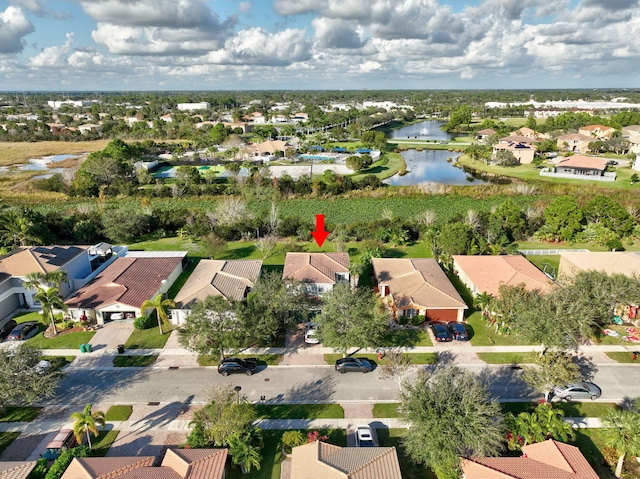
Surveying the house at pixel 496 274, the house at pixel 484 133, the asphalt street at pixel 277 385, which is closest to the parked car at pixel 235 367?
the asphalt street at pixel 277 385

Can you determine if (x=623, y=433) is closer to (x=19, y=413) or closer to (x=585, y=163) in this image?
(x=19, y=413)

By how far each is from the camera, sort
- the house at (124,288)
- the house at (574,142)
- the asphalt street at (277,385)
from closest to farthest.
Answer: the asphalt street at (277,385) → the house at (124,288) → the house at (574,142)

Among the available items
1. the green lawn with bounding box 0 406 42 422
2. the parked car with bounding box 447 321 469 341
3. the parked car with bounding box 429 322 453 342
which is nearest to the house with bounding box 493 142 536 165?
the parked car with bounding box 447 321 469 341

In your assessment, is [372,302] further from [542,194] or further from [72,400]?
[542,194]

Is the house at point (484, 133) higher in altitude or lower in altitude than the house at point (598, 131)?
lower

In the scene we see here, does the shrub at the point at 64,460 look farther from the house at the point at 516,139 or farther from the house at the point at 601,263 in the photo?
the house at the point at 516,139

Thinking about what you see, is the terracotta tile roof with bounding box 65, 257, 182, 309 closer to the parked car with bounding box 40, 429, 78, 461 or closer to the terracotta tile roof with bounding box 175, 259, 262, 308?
the terracotta tile roof with bounding box 175, 259, 262, 308

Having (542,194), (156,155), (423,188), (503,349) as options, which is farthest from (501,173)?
(156,155)
